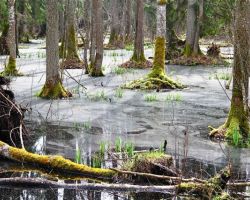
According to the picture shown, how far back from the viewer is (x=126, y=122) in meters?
12.6

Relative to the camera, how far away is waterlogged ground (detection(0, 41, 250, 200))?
8.80 m

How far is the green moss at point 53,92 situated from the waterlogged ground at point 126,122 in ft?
1.32

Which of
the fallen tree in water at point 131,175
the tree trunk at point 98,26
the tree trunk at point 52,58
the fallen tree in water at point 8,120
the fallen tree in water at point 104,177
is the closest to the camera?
the fallen tree in water at point 104,177

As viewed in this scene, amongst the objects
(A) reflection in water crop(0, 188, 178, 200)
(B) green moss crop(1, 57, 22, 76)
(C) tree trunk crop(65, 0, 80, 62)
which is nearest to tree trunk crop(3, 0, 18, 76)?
(B) green moss crop(1, 57, 22, 76)

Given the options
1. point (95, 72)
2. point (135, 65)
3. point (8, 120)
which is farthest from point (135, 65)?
point (8, 120)

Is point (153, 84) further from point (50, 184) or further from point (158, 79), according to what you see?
point (50, 184)

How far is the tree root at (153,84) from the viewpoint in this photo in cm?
1864

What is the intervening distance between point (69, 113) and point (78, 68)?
40.1 ft

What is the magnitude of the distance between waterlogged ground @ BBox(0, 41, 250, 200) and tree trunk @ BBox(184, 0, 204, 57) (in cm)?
844

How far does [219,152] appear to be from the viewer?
9.85 meters

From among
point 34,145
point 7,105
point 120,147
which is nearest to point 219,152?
point 120,147

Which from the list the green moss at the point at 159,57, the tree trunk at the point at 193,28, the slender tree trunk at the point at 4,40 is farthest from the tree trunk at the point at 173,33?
the green moss at the point at 159,57

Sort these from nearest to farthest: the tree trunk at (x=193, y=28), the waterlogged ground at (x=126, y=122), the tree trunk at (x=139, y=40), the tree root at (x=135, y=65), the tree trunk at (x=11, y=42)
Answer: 1. the waterlogged ground at (x=126, y=122)
2. the tree trunk at (x=11, y=42)
3. the tree trunk at (x=139, y=40)
4. the tree root at (x=135, y=65)
5. the tree trunk at (x=193, y=28)

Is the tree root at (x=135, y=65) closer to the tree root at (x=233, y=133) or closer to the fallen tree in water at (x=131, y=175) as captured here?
the tree root at (x=233, y=133)
